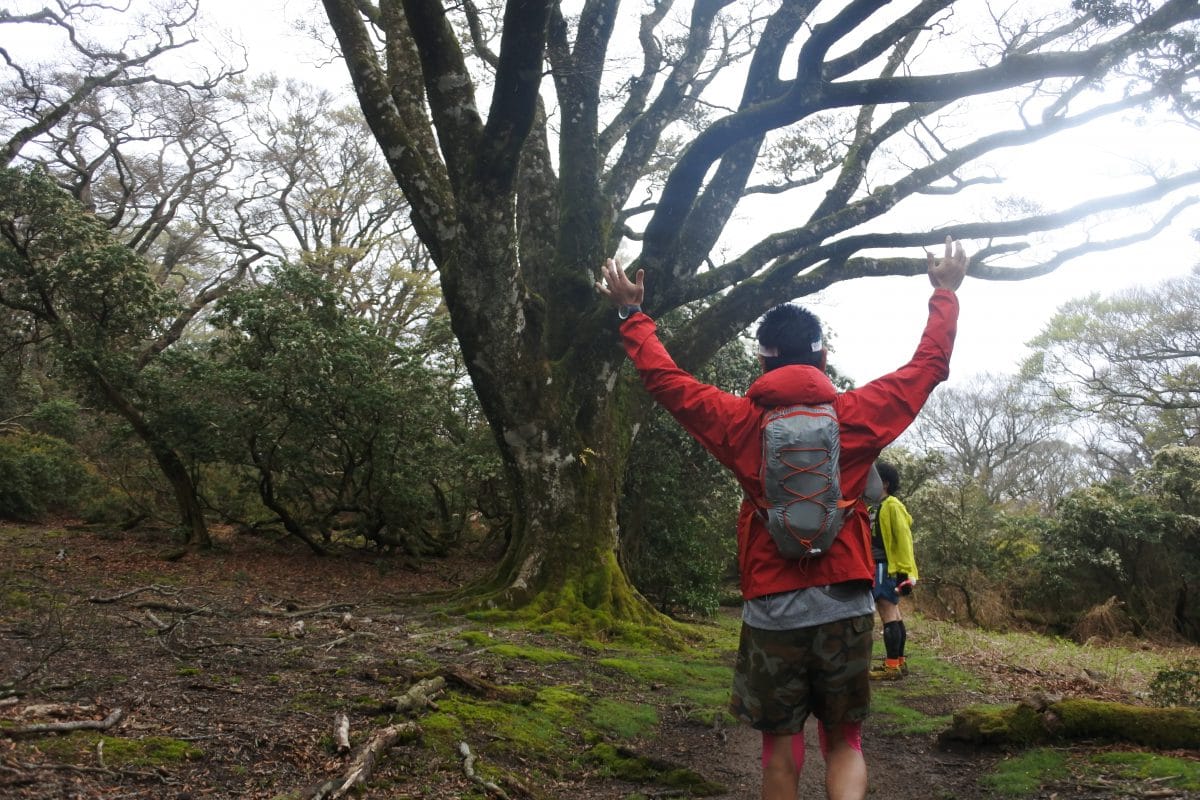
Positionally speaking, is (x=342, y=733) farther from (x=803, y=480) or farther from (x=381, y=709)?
(x=803, y=480)

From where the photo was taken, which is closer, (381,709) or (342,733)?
(342,733)

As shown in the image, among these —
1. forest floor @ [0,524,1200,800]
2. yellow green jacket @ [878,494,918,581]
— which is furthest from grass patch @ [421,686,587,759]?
yellow green jacket @ [878,494,918,581]

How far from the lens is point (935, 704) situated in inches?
244

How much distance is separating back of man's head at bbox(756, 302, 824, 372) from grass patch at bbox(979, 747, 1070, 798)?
97.3 inches

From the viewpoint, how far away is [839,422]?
8.87 feet

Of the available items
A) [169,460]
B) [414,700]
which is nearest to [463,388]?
[169,460]

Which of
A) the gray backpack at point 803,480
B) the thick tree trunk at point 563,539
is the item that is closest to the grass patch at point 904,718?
the thick tree trunk at point 563,539

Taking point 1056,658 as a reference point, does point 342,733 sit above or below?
above

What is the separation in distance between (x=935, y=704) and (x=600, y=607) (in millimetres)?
2980

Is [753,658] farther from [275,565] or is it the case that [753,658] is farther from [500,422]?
[275,565]

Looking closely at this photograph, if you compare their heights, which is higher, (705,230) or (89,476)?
(705,230)

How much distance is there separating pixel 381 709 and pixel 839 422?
267 centimetres

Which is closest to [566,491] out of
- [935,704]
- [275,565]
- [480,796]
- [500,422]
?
[500,422]

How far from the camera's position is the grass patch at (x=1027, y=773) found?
390 centimetres
